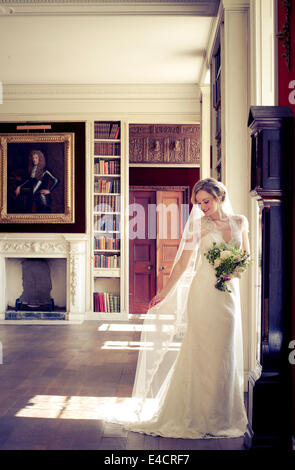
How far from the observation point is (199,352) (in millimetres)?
3100

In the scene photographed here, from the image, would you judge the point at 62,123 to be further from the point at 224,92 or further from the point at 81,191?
the point at 224,92

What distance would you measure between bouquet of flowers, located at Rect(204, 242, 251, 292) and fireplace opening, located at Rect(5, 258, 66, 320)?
5.07m

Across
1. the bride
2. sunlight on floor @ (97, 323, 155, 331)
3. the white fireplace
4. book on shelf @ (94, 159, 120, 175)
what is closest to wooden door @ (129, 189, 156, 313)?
book on shelf @ (94, 159, 120, 175)

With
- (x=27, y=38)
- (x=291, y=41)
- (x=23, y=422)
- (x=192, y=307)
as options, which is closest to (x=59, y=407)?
(x=23, y=422)

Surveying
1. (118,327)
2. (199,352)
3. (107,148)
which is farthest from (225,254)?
→ (107,148)

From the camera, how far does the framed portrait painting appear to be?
7.81m

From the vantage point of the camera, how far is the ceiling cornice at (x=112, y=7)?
4.84m

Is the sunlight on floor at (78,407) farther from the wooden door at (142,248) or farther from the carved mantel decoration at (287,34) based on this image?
the wooden door at (142,248)

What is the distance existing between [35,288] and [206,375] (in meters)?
5.40

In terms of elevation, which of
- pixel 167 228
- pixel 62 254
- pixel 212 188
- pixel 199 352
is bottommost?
pixel 199 352

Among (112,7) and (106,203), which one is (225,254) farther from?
(106,203)

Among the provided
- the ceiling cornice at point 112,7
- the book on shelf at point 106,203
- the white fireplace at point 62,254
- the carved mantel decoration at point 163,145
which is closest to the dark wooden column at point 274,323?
the ceiling cornice at point 112,7

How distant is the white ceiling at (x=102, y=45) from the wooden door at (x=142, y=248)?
2834 millimetres

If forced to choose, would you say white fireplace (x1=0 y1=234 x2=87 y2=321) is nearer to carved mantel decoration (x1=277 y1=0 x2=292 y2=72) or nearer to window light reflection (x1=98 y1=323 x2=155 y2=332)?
window light reflection (x1=98 y1=323 x2=155 y2=332)
